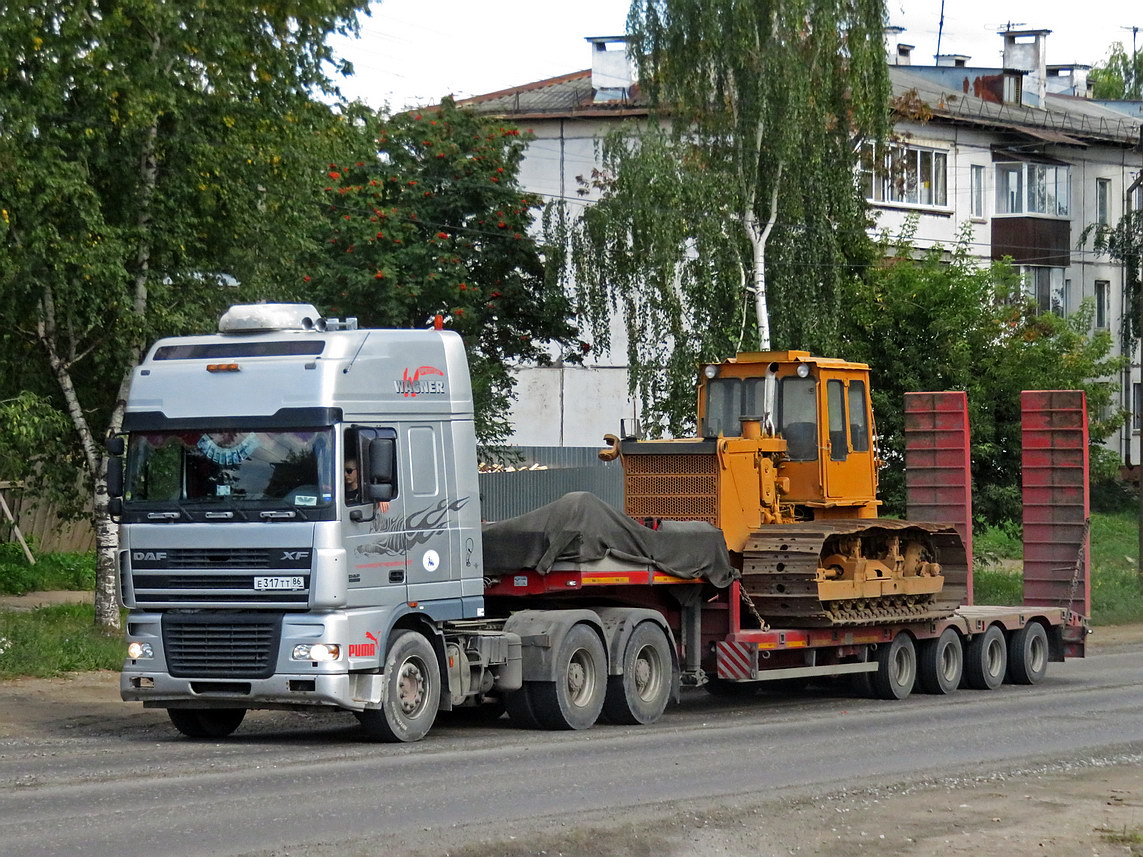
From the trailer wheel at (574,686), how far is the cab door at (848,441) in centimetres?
473

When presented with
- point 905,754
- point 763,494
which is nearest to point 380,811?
point 905,754

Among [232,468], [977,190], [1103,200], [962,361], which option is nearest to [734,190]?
[962,361]

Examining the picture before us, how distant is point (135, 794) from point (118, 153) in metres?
11.7

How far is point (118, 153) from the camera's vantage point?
21.5 metres

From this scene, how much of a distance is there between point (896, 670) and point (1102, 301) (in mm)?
40665

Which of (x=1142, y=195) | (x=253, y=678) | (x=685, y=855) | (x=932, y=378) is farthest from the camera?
(x=1142, y=195)

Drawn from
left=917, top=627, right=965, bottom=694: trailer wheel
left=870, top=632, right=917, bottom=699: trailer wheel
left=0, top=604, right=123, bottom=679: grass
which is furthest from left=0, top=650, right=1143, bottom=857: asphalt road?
left=0, top=604, right=123, bottom=679: grass

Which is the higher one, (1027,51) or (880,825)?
(1027,51)

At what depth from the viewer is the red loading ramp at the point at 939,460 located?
23.2 metres

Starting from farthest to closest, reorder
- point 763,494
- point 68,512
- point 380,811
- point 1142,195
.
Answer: point 1142,195 < point 68,512 < point 763,494 < point 380,811

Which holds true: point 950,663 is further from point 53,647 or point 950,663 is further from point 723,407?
point 53,647

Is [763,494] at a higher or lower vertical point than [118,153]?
lower

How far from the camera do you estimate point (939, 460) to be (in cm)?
2358

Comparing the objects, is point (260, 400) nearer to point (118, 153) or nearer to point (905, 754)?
point (905, 754)
